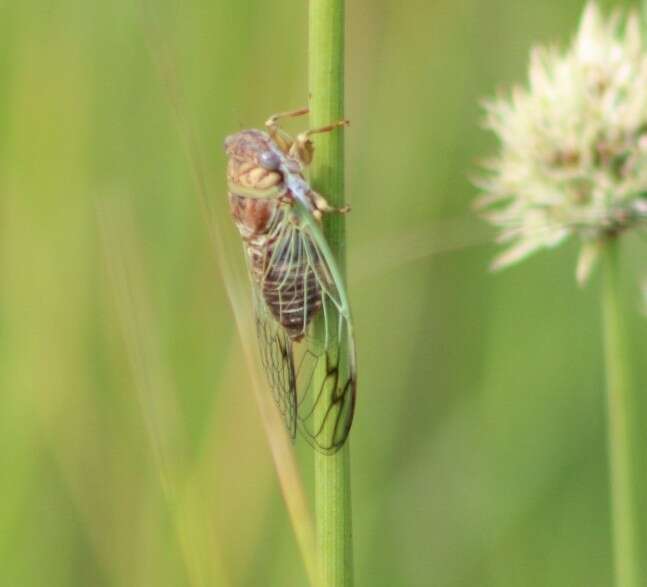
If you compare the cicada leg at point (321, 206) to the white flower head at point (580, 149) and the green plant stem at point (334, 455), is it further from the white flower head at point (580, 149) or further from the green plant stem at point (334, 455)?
the white flower head at point (580, 149)

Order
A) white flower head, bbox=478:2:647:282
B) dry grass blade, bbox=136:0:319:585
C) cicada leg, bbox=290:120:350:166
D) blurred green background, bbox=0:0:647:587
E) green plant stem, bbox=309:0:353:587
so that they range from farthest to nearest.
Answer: blurred green background, bbox=0:0:647:587
white flower head, bbox=478:2:647:282
cicada leg, bbox=290:120:350:166
dry grass blade, bbox=136:0:319:585
green plant stem, bbox=309:0:353:587

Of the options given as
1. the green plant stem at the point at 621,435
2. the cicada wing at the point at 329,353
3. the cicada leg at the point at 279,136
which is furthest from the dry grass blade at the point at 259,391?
the green plant stem at the point at 621,435

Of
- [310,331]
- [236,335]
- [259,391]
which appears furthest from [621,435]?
[236,335]

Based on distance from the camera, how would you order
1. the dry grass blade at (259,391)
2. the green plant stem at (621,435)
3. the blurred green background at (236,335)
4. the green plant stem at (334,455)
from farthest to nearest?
the blurred green background at (236,335) < the green plant stem at (621,435) < the dry grass blade at (259,391) < the green plant stem at (334,455)

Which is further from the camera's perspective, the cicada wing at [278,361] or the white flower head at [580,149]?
the white flower head at [580,149]

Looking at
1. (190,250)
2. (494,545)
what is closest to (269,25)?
(190,250)

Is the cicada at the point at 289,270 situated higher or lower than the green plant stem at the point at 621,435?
higher

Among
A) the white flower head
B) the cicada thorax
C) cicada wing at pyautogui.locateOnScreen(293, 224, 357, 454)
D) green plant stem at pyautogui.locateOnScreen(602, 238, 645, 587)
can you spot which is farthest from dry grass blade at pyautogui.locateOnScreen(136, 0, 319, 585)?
the white flower head

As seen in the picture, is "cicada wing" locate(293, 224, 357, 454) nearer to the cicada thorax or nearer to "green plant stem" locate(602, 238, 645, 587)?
the cicada thorax
